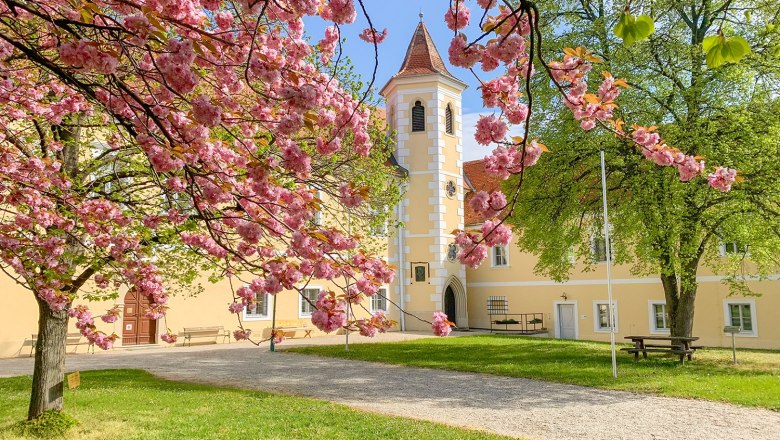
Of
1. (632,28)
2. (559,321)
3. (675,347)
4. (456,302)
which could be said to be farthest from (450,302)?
(632,28)

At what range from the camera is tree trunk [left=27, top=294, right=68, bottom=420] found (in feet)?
25.3

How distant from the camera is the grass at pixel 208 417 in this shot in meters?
7.25

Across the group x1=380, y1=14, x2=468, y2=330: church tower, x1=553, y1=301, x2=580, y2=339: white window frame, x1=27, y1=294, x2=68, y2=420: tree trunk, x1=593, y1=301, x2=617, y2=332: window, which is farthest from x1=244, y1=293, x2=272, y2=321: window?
x1=593, y1=301, x2=617, y2=332: window

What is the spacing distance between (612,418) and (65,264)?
785 cm

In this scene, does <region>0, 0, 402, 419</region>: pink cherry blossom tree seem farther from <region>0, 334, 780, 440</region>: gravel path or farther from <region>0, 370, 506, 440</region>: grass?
<region>0, 334, 780, 440</region>: gravel path

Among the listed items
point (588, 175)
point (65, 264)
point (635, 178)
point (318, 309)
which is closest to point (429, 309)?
point (588, 175)

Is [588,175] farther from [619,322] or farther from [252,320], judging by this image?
[252,320]

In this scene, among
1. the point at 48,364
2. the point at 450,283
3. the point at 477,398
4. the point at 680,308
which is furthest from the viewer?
the point at 450,283

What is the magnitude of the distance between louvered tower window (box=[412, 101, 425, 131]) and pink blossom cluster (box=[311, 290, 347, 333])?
24699 mm

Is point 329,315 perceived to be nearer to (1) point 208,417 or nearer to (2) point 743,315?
(1) point 208,417

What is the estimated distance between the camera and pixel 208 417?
8125 mm

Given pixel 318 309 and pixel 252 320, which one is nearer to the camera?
pixel 318 309

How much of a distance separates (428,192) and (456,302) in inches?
230

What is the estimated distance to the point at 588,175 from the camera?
16297 mm
